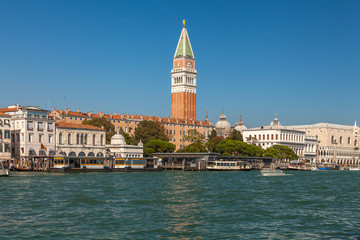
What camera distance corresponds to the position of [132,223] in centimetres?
2398

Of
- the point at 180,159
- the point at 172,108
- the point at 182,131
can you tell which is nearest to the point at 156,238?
the point at 180,159

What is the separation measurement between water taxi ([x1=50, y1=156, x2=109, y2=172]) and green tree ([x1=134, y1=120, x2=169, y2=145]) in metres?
23.8

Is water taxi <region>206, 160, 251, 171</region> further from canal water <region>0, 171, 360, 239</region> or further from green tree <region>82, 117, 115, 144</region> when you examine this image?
canal water <region>0, 171, 360, 239</region>

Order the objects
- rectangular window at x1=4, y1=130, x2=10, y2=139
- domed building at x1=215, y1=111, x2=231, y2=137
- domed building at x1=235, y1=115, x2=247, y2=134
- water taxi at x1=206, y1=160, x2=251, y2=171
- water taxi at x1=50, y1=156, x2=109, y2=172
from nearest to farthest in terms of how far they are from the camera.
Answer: water taxi at x1=50, y1=156, x2=109, y2=172 < rectangular window at x1=4, y1=130, x2=10, y2=139 < water taxi at x1=206, y1=160, x2=251, y2=171 < domed building at x1=215, y1=111, x2=231, y2=137 < domed building at x1=235, y1=115, x2=247, y2=134

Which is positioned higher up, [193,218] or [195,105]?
[195,105]

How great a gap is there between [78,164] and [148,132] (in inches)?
1162

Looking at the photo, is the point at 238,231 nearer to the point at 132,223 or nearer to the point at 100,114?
the point at 132,223

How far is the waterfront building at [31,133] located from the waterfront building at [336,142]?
297 ft

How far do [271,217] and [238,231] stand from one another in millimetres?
4352

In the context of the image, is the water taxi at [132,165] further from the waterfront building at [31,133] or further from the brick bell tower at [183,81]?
the brick bell tower at [183,81]

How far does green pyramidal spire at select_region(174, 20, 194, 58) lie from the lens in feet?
432

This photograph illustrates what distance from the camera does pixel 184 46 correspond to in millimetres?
131750

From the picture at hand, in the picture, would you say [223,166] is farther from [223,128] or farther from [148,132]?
[223,128]

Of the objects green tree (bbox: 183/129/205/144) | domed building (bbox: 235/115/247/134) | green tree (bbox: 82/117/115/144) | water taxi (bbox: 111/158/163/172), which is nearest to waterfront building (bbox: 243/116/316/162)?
domed building (bbox: 235/115/247/134)
